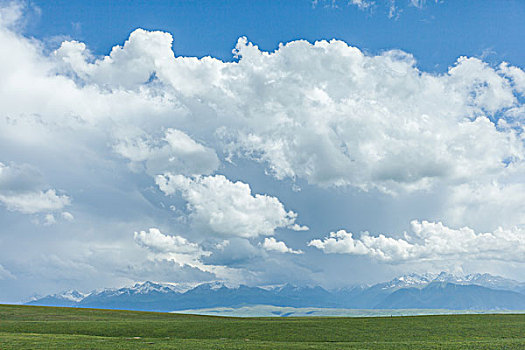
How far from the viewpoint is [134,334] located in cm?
8219

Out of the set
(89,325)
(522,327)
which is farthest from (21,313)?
(522,327)

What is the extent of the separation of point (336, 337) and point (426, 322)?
33759 millimetres

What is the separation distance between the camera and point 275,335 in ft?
260

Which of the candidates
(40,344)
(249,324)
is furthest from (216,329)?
(40,344)

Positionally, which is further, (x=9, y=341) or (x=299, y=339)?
(x=299, y=339)

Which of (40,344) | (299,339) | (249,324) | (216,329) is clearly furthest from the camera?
(249,324)

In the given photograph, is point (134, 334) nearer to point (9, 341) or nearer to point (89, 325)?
point (89, 325)

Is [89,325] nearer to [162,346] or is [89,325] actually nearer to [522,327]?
[162,346]

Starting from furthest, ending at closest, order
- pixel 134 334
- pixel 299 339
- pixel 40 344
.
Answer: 1. pixel 134 334
2. pixel 299 339
3. pixel 40 344

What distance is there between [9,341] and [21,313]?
67134 millimetres

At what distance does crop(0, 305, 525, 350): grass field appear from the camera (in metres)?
62.2

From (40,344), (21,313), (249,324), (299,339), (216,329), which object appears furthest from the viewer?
(21,313)

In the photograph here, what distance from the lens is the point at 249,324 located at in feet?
314

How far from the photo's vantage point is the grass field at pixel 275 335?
204ft
